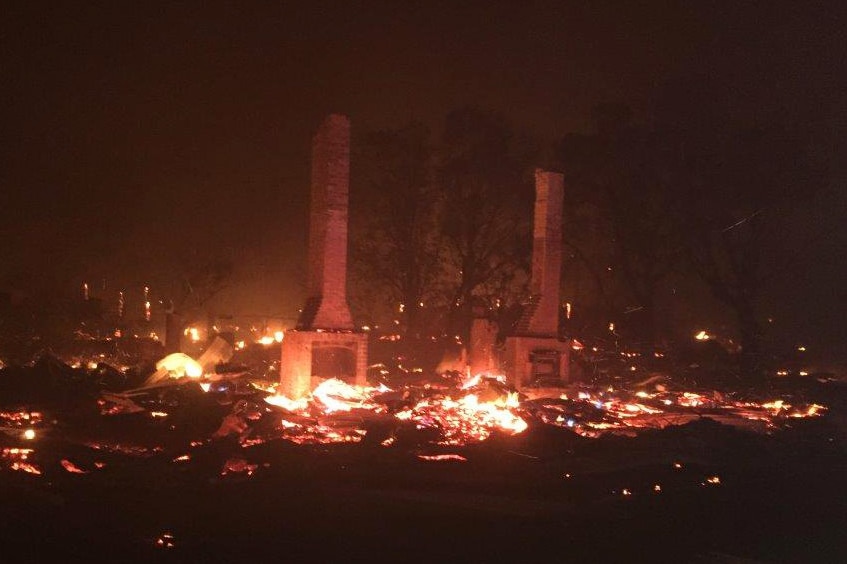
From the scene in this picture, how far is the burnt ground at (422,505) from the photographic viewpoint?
30.2 feet

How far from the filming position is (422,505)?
10.7m

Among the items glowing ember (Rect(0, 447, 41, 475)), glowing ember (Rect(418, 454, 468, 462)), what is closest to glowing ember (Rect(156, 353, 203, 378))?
glowing ember (Rect(0, 447, 41, 475))

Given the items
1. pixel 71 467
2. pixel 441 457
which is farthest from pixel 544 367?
pixel 71 467

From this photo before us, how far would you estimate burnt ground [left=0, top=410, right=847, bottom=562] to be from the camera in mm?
9219

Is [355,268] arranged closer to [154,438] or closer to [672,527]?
[154,438]

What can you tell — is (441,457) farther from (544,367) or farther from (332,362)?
(544,367)

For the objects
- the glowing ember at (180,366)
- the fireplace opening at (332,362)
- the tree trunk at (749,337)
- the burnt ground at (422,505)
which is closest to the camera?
the burnt ground at (422,505)

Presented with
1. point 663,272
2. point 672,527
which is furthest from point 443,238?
point 672,527

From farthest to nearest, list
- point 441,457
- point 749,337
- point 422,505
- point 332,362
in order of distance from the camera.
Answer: point 749,337 → point 332,362 → point 441,457 → point 422,505

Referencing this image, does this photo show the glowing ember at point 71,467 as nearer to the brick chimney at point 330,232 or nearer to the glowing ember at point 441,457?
the glowing ember at point 441,457

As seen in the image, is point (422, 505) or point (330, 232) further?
point (330, 232)

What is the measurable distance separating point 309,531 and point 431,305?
1854 centimetres

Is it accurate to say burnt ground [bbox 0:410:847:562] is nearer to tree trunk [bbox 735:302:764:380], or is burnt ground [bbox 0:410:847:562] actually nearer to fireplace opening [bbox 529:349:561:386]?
fireplace opening [bbox 529:349:561:386]

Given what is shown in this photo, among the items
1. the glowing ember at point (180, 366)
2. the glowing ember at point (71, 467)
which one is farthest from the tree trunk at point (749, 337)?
the glowing ember at point (71, 467)
